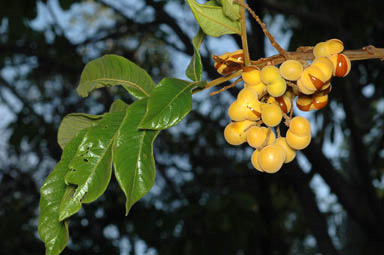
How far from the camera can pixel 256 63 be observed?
2.66ft

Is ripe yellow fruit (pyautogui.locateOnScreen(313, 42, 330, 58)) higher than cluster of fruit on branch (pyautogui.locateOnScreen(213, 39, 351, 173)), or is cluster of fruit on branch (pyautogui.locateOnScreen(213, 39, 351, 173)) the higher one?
ripe yellow fruit (pyautogui.locateOnScreen(313, 42, 330, 58))

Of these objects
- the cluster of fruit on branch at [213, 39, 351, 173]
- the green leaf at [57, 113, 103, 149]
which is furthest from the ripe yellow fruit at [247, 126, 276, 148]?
the green leaf at [57, 113, 103, 149]

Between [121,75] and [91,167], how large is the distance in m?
0.23

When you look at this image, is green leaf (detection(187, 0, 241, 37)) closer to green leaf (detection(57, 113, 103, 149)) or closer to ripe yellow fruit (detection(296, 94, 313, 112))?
ripe yellow fruit (detection(296, 94, 313, 112))

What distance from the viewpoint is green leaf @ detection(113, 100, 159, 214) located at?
29.2 inches

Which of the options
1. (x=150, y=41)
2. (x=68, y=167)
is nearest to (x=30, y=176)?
(x=150, y=41)

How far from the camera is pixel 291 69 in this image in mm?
775

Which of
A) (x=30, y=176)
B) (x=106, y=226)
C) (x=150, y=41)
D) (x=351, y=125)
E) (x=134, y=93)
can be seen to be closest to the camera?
(x=134, y=93)

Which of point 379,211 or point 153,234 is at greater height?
point 379,211

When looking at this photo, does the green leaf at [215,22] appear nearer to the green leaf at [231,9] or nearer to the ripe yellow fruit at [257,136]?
the green leaf at [231,9]

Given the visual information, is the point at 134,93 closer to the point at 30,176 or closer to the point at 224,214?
the point at 224,214

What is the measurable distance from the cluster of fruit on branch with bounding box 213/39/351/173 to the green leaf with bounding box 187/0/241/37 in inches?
2.0

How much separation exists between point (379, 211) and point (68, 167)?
2601 mm

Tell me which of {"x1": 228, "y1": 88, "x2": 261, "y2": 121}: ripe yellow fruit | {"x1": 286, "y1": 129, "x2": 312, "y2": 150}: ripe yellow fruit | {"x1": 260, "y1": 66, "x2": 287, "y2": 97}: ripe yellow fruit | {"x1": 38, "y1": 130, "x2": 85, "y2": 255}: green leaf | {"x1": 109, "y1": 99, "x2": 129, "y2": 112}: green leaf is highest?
{"x1": 260, "y1": 66, "x2": 287, "y2": 97}: ripe yellow fruit
